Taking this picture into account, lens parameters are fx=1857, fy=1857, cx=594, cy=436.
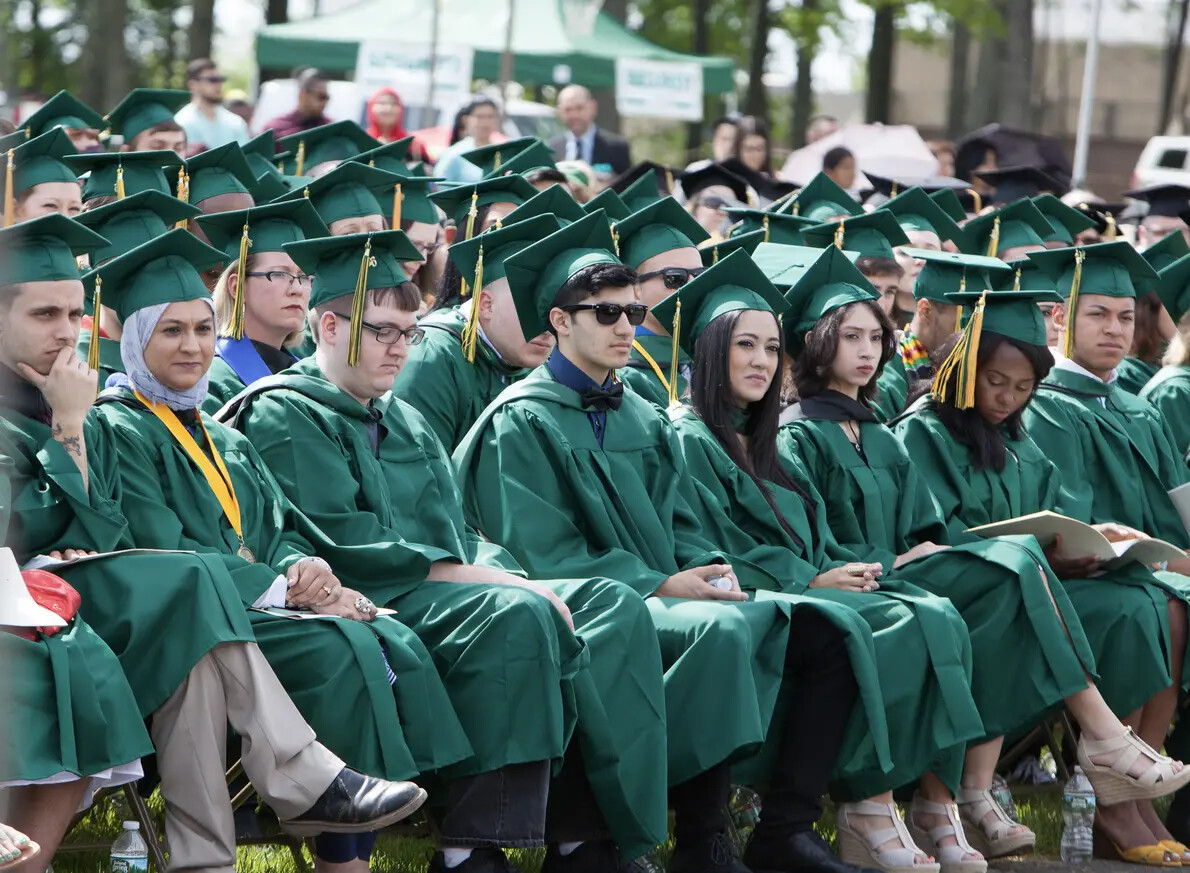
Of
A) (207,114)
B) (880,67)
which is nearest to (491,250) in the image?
(207,114)

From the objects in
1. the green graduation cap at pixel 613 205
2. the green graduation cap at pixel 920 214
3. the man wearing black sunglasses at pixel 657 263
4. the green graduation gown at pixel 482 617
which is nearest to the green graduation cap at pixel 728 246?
the man wearing black sunglasses at pixel 657 263

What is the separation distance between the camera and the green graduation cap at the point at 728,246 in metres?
7.74

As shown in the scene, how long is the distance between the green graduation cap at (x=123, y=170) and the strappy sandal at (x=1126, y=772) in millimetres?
4245

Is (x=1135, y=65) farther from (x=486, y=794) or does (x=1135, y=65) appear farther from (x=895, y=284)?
(x=486, y=794)

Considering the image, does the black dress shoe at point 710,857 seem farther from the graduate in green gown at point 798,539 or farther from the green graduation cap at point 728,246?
the green graduation cap at point 728,246

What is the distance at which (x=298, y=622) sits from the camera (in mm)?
4832

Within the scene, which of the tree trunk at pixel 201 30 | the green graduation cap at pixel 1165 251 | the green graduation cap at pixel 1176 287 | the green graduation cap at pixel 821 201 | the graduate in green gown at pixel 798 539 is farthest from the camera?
the tree trunk at pixel 201 30

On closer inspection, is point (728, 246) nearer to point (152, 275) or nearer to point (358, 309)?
point (358, 309)

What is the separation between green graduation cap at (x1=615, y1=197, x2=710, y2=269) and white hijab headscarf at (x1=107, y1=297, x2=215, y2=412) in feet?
8.53

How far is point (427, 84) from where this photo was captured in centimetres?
1628

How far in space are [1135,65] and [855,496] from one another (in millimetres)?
43202

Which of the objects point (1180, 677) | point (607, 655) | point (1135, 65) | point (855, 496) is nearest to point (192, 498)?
point (607, 655)

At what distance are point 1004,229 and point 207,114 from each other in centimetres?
637

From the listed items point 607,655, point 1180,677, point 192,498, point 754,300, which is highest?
point 754,300
